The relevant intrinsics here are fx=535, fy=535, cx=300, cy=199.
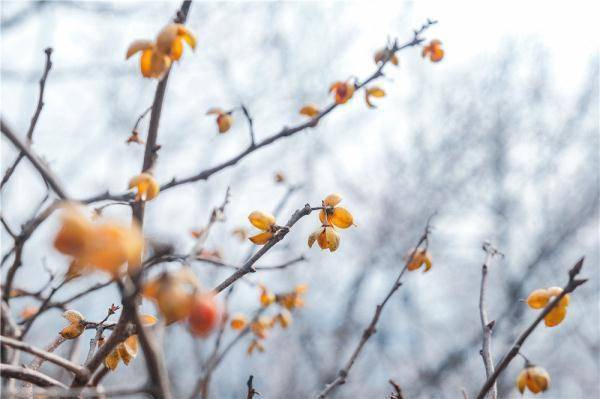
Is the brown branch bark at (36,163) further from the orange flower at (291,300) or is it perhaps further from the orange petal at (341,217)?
the orange flower at (291,300)

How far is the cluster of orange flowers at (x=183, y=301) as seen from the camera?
707 millimetres

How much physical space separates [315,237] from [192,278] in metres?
0.79

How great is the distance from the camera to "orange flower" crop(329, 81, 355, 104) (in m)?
2.06

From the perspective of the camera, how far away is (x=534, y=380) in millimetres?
1295

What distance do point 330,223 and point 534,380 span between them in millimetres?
655

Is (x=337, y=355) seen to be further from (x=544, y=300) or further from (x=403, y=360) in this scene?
(x=544, y=300)

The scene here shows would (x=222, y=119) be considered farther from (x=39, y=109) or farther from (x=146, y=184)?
(x=146, y=184)

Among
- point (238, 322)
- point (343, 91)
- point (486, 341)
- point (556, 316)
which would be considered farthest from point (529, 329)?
point (238, 322)

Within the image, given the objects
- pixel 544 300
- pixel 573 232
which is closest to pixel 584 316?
pixel 573 232

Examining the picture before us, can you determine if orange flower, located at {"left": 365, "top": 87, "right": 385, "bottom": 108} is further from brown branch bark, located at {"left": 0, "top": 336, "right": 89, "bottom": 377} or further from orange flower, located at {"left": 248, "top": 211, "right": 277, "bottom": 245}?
brown branch bark, located at {"left": 0, "top": 336, "right": 89, "bottom": 377}

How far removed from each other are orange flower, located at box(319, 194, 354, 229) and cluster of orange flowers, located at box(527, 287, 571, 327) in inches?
20.1

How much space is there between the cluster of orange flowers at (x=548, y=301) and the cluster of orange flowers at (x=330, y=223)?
20.1 inches

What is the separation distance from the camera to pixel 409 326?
962 cm

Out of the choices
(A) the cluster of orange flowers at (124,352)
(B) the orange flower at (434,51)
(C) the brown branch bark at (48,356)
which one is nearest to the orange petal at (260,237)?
(A) the cluster of orange flowers at (124,352)
